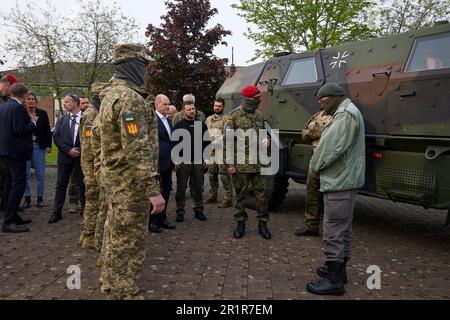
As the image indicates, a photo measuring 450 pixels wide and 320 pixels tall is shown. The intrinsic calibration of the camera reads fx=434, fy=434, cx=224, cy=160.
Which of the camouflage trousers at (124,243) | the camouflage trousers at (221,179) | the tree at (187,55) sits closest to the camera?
the camouflage trousers at (124,243)

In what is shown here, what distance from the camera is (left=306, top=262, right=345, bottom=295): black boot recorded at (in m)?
3.82

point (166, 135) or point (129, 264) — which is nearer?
point (129, 264)

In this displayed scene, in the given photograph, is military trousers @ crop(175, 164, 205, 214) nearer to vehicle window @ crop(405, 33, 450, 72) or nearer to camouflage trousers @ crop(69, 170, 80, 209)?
camouflage trousers @ crop(69, 170, 80, 209)

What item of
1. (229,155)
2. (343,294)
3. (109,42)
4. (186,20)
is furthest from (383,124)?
(109,42)

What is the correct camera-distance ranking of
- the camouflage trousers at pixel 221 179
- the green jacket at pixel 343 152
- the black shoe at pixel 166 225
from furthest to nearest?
the camouflage trousers at pixel 221 179
the black shoe at pixel 166 225
the green jacket at pixel 343 152

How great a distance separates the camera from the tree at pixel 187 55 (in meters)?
17.5

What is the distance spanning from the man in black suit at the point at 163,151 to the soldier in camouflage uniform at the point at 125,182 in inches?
91.1

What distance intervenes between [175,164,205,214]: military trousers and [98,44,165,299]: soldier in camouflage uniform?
9.95 ft

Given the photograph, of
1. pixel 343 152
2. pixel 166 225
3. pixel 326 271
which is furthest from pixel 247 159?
pixel 343 152

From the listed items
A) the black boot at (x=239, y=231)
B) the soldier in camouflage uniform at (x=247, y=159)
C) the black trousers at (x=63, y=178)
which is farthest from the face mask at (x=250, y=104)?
the black trousers at (x=63, y=178)

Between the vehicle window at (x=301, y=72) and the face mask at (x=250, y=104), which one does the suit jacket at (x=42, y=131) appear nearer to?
the face mask at (x=250, y=104)

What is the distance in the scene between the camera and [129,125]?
326 cm

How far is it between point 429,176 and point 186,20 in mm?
14849

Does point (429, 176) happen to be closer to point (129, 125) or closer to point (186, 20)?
point (129, 125)
